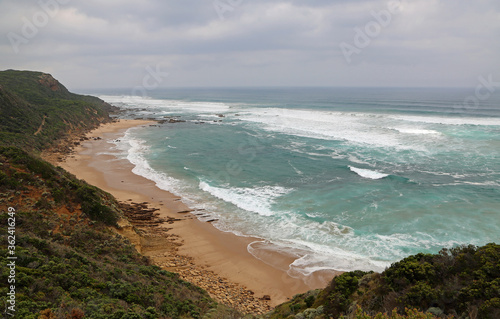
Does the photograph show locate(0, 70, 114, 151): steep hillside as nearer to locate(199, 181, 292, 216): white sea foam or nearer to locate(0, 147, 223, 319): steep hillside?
locate(0, 147, 223, 319): steep hillside

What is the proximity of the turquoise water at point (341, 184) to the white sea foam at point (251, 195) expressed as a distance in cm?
8

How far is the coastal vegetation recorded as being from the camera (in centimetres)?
684

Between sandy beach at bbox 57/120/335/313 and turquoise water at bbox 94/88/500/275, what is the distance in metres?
0.90

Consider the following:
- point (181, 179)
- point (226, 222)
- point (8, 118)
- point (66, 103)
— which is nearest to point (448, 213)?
point (226, 222)

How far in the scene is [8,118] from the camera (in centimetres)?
3428

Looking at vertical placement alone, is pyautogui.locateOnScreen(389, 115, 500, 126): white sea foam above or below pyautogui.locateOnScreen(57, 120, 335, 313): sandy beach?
above

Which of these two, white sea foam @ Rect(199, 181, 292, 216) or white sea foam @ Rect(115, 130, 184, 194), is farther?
white sea foam @ Rect(115, 130, 184, 194)

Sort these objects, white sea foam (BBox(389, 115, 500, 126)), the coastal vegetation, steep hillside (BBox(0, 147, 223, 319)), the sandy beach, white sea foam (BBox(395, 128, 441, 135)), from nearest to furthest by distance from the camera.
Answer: the coastal vegetation → steep hillside (BBox(0, 147, 223, 319)) → the sandy beach → white sea foam (BBox(395, 128, 441, 135)) → white sea foam (BBox(389, 115, 500, 126))

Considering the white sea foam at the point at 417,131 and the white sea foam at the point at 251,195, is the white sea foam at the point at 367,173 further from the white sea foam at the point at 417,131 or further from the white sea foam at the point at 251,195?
the white sea foam at the point at 417,131

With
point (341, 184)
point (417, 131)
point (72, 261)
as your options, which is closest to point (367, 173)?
point (341, 184)

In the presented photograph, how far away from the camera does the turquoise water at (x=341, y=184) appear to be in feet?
53.6

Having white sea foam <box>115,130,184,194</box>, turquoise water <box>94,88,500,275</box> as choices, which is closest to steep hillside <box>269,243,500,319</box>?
turquoise water <box>94,88,500,275</box>

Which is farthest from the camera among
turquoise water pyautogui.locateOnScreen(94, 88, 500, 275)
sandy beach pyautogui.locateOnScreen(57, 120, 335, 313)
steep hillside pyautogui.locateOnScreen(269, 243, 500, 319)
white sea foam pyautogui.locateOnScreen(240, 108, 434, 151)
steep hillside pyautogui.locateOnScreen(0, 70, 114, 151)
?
white sea foam pyautogui.locateOnScreen(240, 108, 434, 151)

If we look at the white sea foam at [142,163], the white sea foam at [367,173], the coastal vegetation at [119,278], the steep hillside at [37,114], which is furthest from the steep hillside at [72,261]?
the white sea foam at [367,173]
